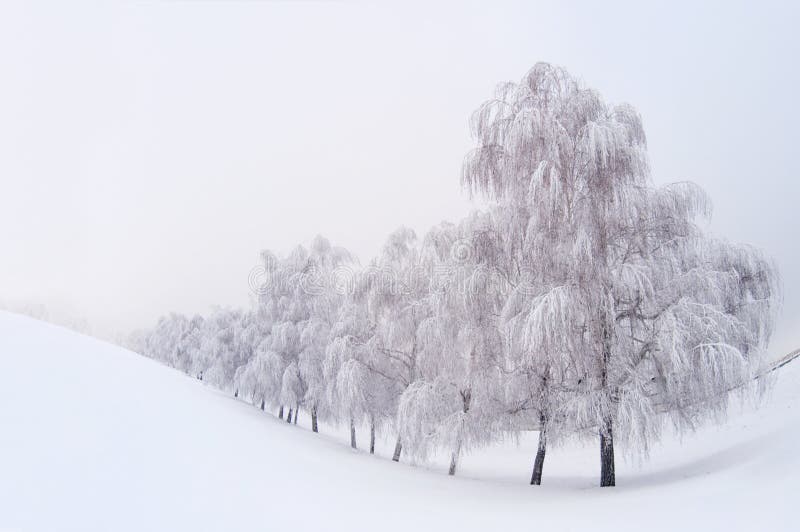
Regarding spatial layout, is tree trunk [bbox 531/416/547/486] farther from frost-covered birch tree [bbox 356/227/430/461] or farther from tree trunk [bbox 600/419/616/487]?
frost-covered birch tree [bbox 356/227/430/461]

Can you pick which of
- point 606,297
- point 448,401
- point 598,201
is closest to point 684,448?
point 448,401

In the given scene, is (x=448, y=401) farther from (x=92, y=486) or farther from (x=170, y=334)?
(x=170, y=334)

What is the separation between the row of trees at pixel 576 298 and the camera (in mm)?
7000

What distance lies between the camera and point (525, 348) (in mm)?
7113

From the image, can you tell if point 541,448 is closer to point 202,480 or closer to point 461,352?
point 461,352

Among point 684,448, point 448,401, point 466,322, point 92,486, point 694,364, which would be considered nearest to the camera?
point 92,486

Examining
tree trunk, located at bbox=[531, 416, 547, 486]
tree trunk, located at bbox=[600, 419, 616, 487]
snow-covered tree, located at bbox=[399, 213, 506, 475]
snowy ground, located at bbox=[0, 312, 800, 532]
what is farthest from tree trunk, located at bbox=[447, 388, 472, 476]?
tree trunk, located at bbox=[600, 419, 616, 487]

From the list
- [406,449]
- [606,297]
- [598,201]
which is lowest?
[406,449]

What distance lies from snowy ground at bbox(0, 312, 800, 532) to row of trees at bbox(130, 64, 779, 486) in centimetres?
128

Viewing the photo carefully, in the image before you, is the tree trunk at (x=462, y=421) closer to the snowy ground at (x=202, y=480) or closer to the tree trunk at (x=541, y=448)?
the snowy ground at (x=202, y=480)

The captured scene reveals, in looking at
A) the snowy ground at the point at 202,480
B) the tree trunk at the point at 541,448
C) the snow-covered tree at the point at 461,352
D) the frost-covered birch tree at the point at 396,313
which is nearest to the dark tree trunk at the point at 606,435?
the snowy ground at the point at 202,480

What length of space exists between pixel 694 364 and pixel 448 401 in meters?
5.35

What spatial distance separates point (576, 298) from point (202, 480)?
234 inches

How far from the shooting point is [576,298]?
280 inches
